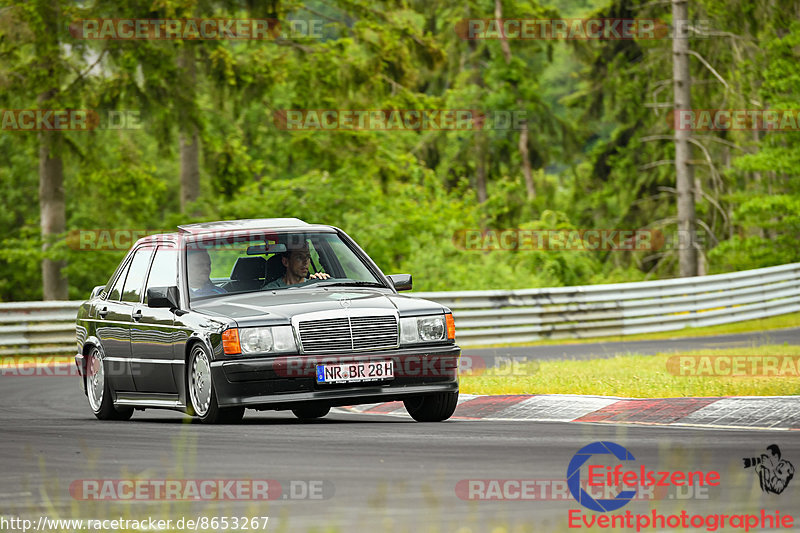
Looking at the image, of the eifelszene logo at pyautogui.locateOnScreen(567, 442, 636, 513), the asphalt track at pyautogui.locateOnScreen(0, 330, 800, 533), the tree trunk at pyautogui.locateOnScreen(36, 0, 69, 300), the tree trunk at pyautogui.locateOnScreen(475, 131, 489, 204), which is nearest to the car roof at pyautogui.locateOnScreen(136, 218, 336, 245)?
the asphalt track at pyautogui.locateOnScreen(0, 330, 800, 533)

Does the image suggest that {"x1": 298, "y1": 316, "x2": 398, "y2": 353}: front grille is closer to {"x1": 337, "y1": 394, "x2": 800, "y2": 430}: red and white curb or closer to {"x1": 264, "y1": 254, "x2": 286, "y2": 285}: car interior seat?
{"x1": 337, "y1": 394, "x2": 800, "y2": 430}: red and white curb

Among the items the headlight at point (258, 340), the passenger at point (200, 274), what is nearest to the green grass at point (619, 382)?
the passenger at point (200, 274)

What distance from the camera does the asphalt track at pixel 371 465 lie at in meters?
6.13

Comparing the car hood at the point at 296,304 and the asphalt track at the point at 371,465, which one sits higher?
the car hood at the point at 296,304

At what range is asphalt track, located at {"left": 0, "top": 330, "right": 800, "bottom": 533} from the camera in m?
6.13

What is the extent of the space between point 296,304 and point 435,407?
1458mm

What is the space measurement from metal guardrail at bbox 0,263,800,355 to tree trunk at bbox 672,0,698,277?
5.19 m

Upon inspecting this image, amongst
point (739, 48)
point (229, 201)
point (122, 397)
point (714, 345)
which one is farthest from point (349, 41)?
point (122, 397)

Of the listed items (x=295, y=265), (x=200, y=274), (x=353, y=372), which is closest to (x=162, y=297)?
(x=200, y=274)

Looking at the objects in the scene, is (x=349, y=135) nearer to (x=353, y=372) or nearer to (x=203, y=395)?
(x=203, y=395)

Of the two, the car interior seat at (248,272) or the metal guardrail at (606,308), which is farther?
the metal guardrail at (606,308)

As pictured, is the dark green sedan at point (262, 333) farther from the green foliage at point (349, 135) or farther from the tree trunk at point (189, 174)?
the tree trunk at point (189, 174)

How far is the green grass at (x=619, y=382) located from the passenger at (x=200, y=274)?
10.5 feet

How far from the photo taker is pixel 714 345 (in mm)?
20547
